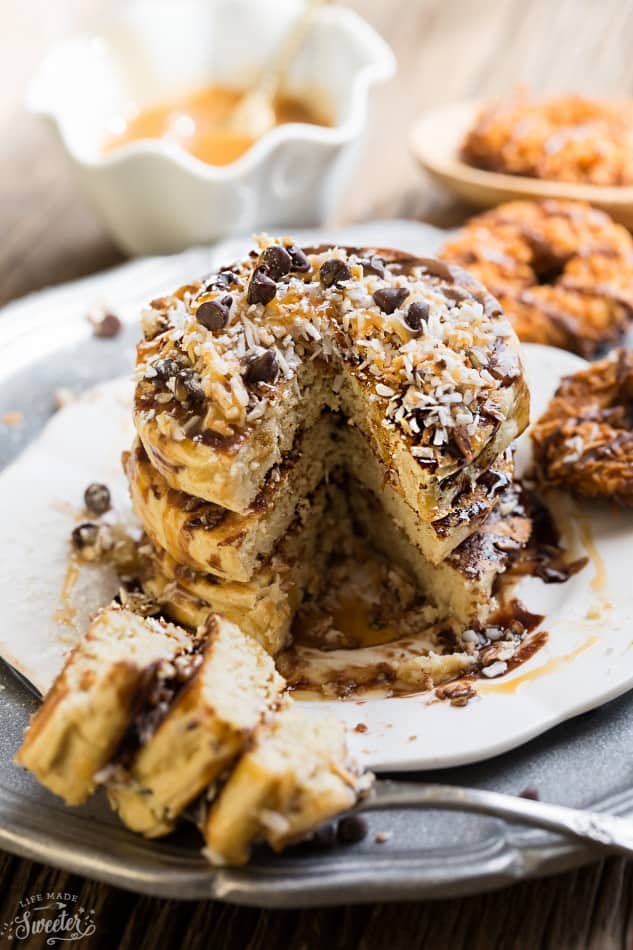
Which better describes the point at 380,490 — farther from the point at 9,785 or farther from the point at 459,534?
the point at 9,785

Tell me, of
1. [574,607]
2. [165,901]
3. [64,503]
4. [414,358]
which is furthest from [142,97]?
[165,901]

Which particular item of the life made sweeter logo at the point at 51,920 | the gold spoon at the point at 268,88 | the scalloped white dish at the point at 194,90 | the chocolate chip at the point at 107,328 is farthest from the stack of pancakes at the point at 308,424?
the gold spoon at the point at 268,88

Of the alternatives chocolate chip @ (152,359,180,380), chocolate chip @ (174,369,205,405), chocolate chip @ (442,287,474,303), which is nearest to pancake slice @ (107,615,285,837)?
chocolate chip @ (174,369,205,405)

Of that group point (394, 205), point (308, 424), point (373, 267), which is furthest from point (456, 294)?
point (394, 205)

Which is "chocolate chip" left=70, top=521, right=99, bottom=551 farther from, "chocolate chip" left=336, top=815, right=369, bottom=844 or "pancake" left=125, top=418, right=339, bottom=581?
"chocolate chip" left=336, top=815, right=369, bottom=844

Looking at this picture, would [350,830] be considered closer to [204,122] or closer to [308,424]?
[308,424]

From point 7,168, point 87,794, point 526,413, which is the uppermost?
point 526,413
